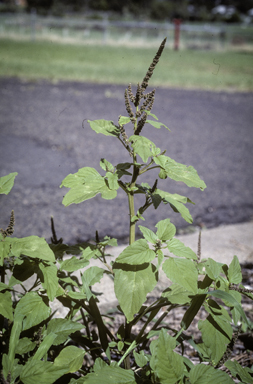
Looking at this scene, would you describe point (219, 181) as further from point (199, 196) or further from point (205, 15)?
point (205, 15)

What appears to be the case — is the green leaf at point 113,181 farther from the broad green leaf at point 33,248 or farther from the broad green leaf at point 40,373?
the broad green leaf at point 40,373

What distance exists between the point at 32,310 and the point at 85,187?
0.37m

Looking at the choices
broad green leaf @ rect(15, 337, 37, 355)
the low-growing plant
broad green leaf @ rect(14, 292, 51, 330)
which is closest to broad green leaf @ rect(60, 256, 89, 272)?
the low-growing plant

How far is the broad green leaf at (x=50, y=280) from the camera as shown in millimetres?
949

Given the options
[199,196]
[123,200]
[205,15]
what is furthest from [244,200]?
[205,15]

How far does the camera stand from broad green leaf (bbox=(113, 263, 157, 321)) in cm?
95

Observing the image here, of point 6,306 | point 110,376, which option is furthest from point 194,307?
point 6,306

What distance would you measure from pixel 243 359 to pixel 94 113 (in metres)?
5.29

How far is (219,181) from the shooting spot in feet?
13.4

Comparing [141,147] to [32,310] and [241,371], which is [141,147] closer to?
[32,310]

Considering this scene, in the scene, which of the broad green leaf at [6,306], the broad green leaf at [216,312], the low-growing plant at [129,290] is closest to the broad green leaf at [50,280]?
the low-growing plant at [129,290]

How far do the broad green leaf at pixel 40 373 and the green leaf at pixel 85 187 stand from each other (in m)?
0.41

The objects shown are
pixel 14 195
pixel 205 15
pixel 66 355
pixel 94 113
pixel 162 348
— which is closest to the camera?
pixel 162 348

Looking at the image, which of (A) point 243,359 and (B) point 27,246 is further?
(A) point 243,359
